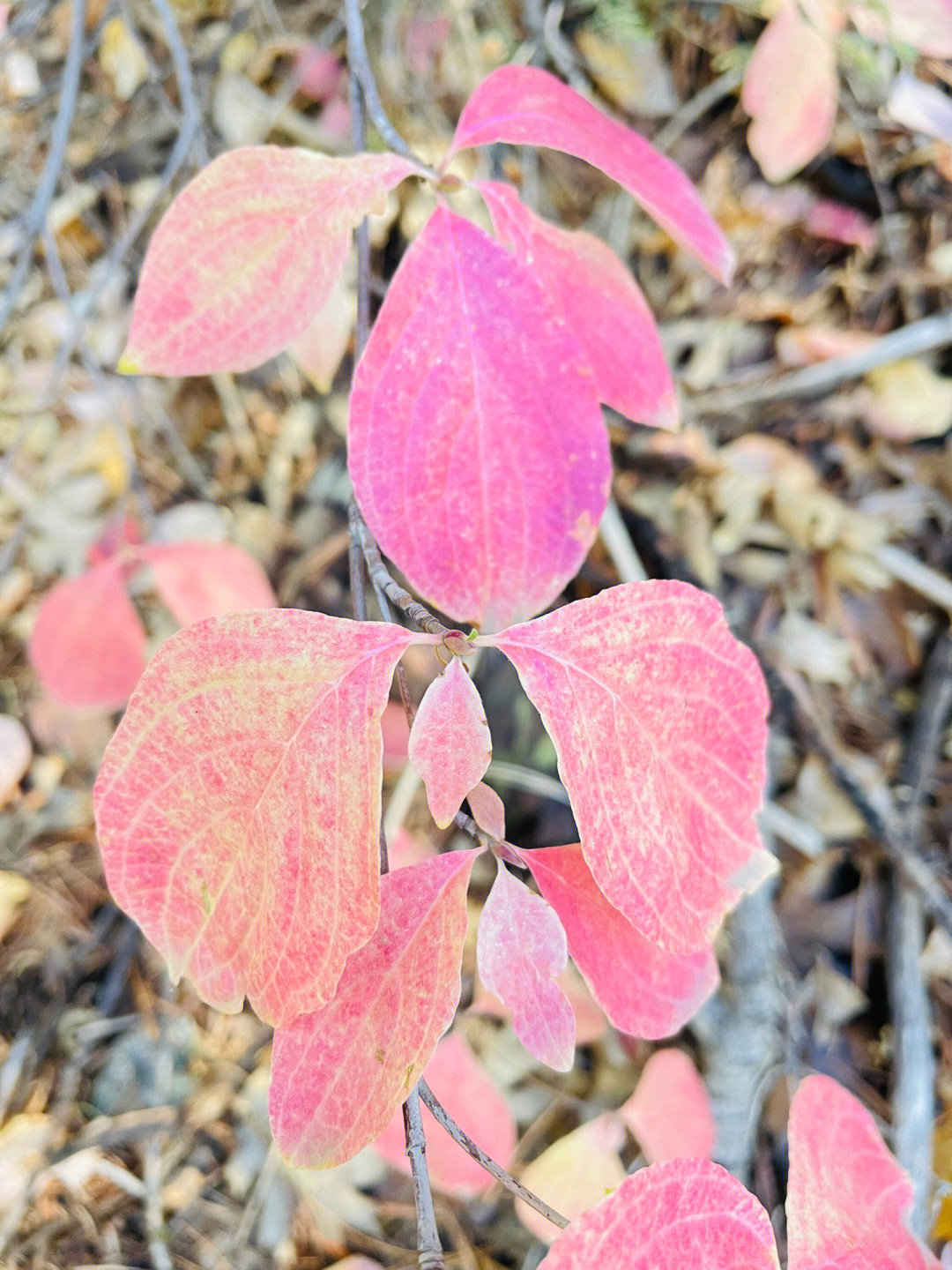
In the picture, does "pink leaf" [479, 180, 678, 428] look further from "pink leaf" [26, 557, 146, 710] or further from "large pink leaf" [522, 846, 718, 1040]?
"pink leaf" [26, 557, 146, 710]

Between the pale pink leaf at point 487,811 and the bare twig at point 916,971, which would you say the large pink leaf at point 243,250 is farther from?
the bare twig at point 916,971

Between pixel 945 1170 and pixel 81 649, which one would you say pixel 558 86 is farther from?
pixel 945 1170

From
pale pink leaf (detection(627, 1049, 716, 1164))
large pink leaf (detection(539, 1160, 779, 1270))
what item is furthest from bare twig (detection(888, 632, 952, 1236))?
large pink leaf (detection(539, 1160, 779, 1270))

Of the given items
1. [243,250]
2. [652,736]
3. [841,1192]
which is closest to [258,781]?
[652,736]

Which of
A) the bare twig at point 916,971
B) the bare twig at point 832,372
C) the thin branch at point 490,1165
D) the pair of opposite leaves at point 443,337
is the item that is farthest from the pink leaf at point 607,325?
the bare twig at point 916,971

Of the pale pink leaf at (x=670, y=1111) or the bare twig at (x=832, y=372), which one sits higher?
the bare twig at (x=832, y=372)

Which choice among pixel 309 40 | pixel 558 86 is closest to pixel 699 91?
pixel 309 40
